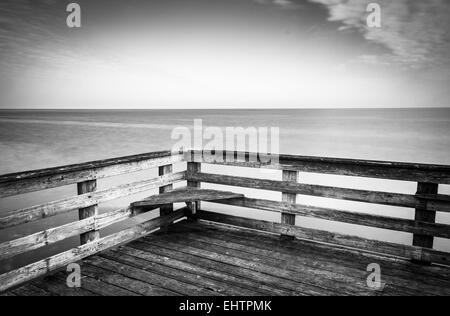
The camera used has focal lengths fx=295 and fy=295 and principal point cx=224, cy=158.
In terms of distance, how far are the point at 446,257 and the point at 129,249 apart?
3578 millimetres

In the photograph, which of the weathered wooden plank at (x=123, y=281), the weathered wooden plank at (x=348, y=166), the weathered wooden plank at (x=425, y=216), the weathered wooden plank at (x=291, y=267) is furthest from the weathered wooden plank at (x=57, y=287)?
the weathered wooden plank at (x=425, y=216)

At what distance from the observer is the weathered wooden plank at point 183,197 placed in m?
3.81

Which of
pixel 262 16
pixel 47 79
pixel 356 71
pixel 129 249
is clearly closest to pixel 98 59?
pixel 47 79

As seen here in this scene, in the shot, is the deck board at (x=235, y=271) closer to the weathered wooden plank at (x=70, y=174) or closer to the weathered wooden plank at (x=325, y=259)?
the weathered wooden plank at (x=325, y=259)

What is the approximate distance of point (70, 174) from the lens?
309 centimetres

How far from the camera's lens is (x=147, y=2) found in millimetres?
14852

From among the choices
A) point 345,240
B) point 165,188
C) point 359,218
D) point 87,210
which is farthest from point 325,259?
point 87,210

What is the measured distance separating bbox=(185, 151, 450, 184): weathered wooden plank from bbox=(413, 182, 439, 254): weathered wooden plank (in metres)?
0.07

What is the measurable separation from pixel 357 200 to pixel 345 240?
0.52m

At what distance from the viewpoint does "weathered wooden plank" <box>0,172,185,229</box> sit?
103 inches

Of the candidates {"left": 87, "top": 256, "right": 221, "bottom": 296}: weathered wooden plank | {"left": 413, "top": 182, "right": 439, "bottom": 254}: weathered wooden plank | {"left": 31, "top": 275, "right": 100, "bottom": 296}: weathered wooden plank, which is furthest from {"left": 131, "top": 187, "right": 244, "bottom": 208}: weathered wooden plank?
{"left": 413, "top": 182, "right": 439, "bottom": 254}: weathered wooden plank

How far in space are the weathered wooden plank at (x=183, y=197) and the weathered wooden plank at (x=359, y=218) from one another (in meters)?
0.28
